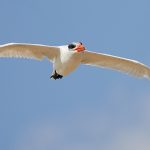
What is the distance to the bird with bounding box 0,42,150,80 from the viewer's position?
3791 centimetres

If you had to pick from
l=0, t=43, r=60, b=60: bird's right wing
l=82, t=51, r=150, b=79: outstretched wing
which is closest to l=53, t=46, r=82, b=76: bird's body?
l=0, t=43, r=60, b=60: bird's right wing

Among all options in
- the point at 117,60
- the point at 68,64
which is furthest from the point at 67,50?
the point at 117,60

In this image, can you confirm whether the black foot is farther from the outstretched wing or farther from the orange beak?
the outstretched wing

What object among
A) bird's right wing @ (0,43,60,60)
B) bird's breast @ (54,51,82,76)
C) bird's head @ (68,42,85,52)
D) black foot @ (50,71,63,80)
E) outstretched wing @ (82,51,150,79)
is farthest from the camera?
outstretched wing @ (82,51,150,79)

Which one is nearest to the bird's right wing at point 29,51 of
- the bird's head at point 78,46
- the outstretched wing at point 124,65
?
the bird's head at point 78,46

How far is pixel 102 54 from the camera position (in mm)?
40156

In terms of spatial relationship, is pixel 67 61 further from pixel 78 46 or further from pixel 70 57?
pixel 78 46

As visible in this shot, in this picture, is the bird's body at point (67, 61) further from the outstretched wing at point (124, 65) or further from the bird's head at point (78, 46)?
the outstretched wing at point (124, 65)

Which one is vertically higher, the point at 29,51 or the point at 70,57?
the point at 29,51

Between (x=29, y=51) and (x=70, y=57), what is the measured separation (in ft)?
7.02

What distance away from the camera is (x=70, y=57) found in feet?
124

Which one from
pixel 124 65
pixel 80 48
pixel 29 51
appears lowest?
pixel 80 48

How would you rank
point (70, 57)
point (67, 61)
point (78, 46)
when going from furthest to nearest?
point (67, 61) → point (70, 57) → point (78, 46)

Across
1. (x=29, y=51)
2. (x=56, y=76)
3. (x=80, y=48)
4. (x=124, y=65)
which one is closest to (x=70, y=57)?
(x=80, y=48)
